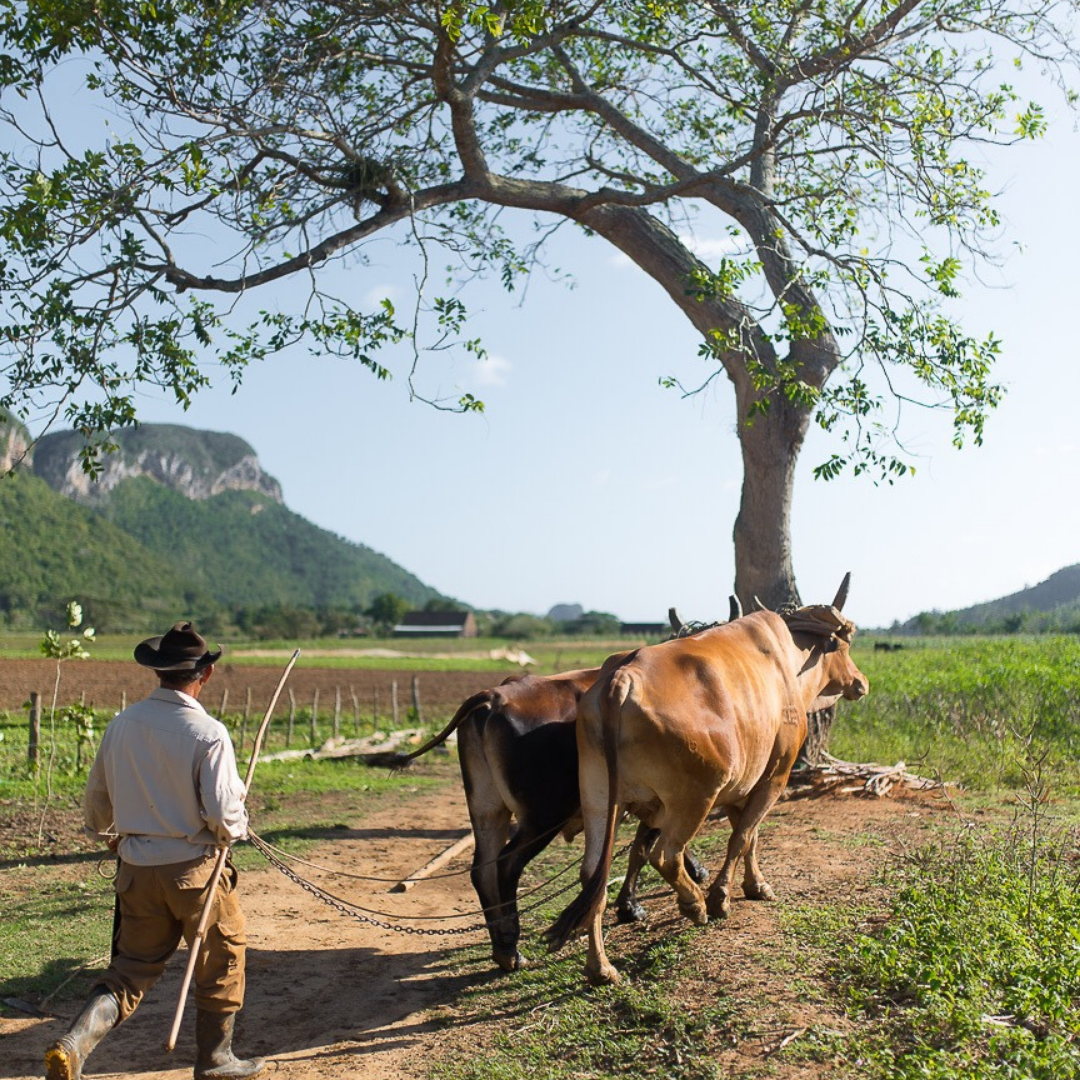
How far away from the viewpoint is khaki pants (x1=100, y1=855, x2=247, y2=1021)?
5.09 metres

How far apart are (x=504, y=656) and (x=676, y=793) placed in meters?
53.3

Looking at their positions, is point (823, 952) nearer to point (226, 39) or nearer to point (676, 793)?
point (676, 793)

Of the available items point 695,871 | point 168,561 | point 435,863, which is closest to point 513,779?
point 695,871

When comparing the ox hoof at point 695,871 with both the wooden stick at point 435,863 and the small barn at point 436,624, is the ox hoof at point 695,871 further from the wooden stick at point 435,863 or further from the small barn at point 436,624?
the small barn at point 436,624

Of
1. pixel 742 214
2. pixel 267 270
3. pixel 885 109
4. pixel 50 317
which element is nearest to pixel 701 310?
pixel 742 214

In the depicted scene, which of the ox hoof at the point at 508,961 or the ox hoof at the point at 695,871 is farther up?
the ox hoof at the point at 695,871

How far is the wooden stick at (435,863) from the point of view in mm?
8812

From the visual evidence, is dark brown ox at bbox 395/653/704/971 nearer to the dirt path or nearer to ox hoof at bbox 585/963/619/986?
the dirt path

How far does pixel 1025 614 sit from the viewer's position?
4306cm

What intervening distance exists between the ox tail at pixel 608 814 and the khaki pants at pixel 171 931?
156cm

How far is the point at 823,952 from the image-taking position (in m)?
5.96

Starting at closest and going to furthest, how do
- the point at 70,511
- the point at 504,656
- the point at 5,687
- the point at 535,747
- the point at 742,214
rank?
the point at 535,747
the point at 742,214
the point at 5,687
the point at 504,656
the point at 70,511

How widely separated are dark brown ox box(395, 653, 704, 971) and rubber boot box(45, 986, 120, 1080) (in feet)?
7.66

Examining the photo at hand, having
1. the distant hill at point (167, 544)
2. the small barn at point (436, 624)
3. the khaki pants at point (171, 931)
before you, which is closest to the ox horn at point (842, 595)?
the khaki pants at point (171, 931)
